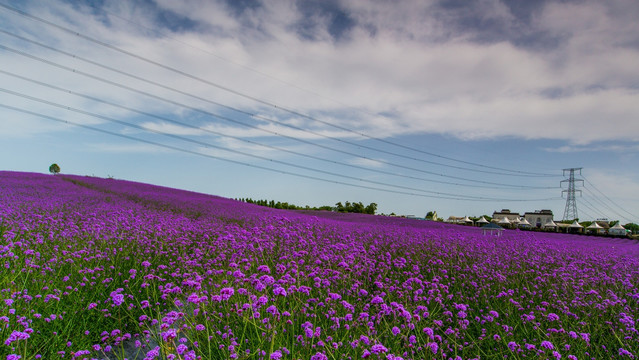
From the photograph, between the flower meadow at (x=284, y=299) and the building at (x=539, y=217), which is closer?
the flower meadow at (x=284, y=299)

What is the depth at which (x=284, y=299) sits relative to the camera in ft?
11.0

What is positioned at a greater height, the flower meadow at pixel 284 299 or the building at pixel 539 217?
the building at pixel 539 217

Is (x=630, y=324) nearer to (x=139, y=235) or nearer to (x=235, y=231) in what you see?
(x=235, y=231)

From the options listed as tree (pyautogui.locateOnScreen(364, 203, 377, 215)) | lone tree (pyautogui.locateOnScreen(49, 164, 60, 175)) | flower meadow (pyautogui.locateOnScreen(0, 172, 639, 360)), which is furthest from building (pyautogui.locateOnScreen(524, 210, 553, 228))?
lone tree (pyautogui.locateOnScreen(49, 164, 60, 175))

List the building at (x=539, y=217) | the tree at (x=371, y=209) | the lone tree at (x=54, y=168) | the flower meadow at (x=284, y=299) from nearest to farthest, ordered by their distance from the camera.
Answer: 1. the flower meadow at (x=284, y=299)
2. the tree at (x=371, y=209)
3. the lone tree at (x=54, y=168)
4. the building at (x=539, y=217)

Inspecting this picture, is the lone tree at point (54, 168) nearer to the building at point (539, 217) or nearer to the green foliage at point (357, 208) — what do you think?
the green foliage at point (357, 208)

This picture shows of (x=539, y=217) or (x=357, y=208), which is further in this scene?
(x=539, y=217)

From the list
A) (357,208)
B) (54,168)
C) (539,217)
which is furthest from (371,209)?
(539,217)

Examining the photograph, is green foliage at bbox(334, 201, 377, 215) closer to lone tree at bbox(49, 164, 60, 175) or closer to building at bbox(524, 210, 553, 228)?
lone tree at bbox(49, 164, 60, 175)

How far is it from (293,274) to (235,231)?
2.63 m

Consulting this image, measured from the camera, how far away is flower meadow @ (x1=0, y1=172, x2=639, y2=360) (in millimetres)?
2814

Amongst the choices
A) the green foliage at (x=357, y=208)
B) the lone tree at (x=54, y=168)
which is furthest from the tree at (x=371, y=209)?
the lone tree at (x=54, y=168)

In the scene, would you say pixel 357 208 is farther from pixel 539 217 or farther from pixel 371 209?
pixel 539 217

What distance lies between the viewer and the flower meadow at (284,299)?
281 centimetres
